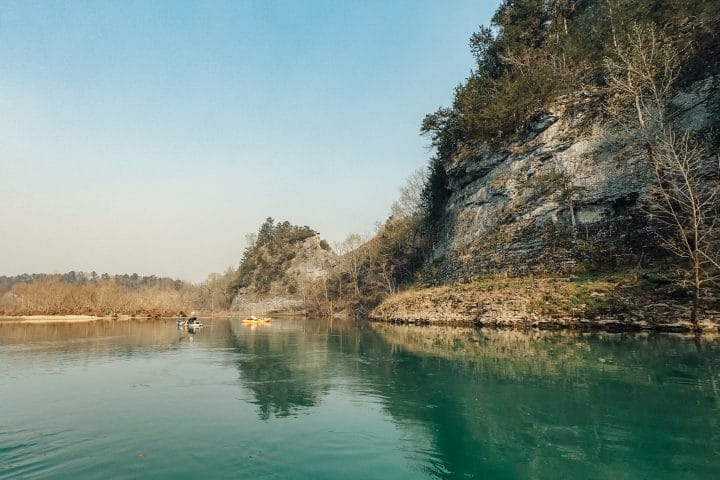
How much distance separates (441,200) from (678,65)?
2996 centimetres

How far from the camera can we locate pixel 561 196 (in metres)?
35.5

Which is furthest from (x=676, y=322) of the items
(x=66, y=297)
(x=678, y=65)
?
(x=66, y=297)

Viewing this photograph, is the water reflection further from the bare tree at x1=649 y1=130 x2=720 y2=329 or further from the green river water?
the bare tree at x1=649 y1=130 x2=720 y2=329

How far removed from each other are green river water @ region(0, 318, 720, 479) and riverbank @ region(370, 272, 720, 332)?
181 inches

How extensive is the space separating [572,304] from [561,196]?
11.6m

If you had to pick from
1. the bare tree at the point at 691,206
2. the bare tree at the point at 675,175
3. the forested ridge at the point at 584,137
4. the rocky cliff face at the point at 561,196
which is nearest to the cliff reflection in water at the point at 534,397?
the bare tree at the point at 691,206

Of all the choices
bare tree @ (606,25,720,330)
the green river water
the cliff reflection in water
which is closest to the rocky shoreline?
bare tree @ (606,25,720,330)

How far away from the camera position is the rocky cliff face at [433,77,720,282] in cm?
3019

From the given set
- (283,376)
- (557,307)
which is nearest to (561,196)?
(557,307)

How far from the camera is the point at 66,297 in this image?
69.9 m

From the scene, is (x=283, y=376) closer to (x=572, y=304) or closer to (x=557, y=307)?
(x=557, y=307)

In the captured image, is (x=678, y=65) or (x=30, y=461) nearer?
(x=30, y=461)

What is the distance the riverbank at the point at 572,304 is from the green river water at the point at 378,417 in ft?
15.1

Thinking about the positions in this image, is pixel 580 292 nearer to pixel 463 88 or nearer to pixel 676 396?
pixel 676 396
